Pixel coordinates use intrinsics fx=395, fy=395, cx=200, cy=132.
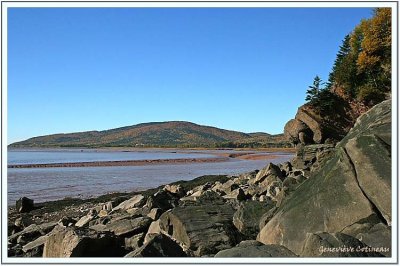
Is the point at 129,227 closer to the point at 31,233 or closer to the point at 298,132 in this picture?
the point at 31,233

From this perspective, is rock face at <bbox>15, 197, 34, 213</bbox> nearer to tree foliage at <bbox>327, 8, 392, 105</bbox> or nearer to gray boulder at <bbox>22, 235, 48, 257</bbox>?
gray boulder at <bbox>22, 235, 48, 257</bbox>

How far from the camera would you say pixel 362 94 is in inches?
815

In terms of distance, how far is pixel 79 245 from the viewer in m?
9.02

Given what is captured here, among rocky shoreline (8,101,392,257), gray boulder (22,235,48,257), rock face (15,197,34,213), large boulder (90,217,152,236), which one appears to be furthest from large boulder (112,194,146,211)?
rock face (15,197,34,213)

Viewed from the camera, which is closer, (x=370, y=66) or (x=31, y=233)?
(x=31, y=233)

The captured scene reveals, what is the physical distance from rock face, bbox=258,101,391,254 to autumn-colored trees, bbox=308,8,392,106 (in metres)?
12.4

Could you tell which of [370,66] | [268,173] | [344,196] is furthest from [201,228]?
[370,66]

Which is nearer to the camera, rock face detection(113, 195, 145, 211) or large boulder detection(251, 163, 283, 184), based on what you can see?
rock face detection(113, 195, 145, 211)

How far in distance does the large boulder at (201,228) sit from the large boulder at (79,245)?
1.57 meters

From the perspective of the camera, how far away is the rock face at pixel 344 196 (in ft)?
25.5

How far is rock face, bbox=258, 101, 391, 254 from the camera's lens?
7.79 meters

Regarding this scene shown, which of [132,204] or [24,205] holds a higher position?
[132,204]

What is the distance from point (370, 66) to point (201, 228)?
53.7ft
